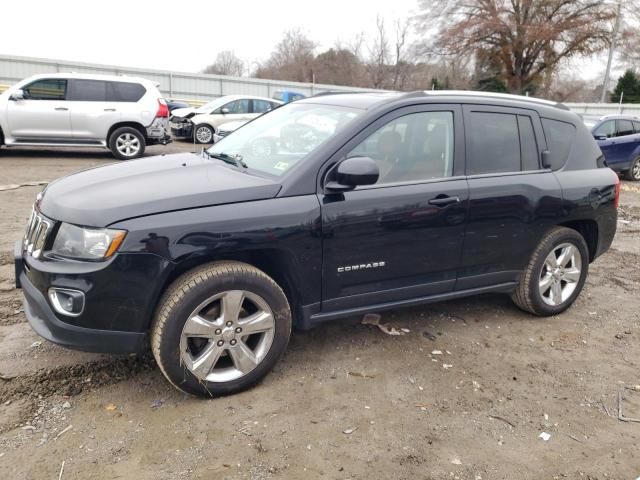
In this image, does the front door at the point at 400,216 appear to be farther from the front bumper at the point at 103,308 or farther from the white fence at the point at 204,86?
the white fence at the point at 204,86

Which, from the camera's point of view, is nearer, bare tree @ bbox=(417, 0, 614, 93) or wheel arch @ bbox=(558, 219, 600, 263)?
wheel arch @ bbox=(558, 219, 600, 263)

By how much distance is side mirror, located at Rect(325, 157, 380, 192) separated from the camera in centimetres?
299

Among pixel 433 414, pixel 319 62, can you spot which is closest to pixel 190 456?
pixel 433 414

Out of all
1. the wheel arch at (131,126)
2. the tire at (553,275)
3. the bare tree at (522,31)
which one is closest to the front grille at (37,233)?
the tire at (553,275)

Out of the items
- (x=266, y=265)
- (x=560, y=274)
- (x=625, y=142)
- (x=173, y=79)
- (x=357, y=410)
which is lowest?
(x=357, y=410)

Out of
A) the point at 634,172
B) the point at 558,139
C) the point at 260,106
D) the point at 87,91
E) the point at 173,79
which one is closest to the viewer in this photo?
the point at 558,139

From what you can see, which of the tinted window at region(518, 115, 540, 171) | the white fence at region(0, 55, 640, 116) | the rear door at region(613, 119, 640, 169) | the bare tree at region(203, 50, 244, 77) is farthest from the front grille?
the bare tree at region(203, 50, 244, 77)

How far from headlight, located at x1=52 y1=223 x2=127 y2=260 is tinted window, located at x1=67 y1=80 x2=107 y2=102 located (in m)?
9.61

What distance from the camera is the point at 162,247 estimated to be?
106 inches

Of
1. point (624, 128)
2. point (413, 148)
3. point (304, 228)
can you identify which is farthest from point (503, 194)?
point (624, 128)

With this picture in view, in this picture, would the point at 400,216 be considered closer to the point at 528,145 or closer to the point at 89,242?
the point at 528,145

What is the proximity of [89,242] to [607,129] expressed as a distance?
13158 mm

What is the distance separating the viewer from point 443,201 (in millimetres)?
3465

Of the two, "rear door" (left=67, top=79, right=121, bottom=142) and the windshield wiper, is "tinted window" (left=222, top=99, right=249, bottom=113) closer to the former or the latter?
"rear door" (left=67, top=79, right=121, bottom=142)
